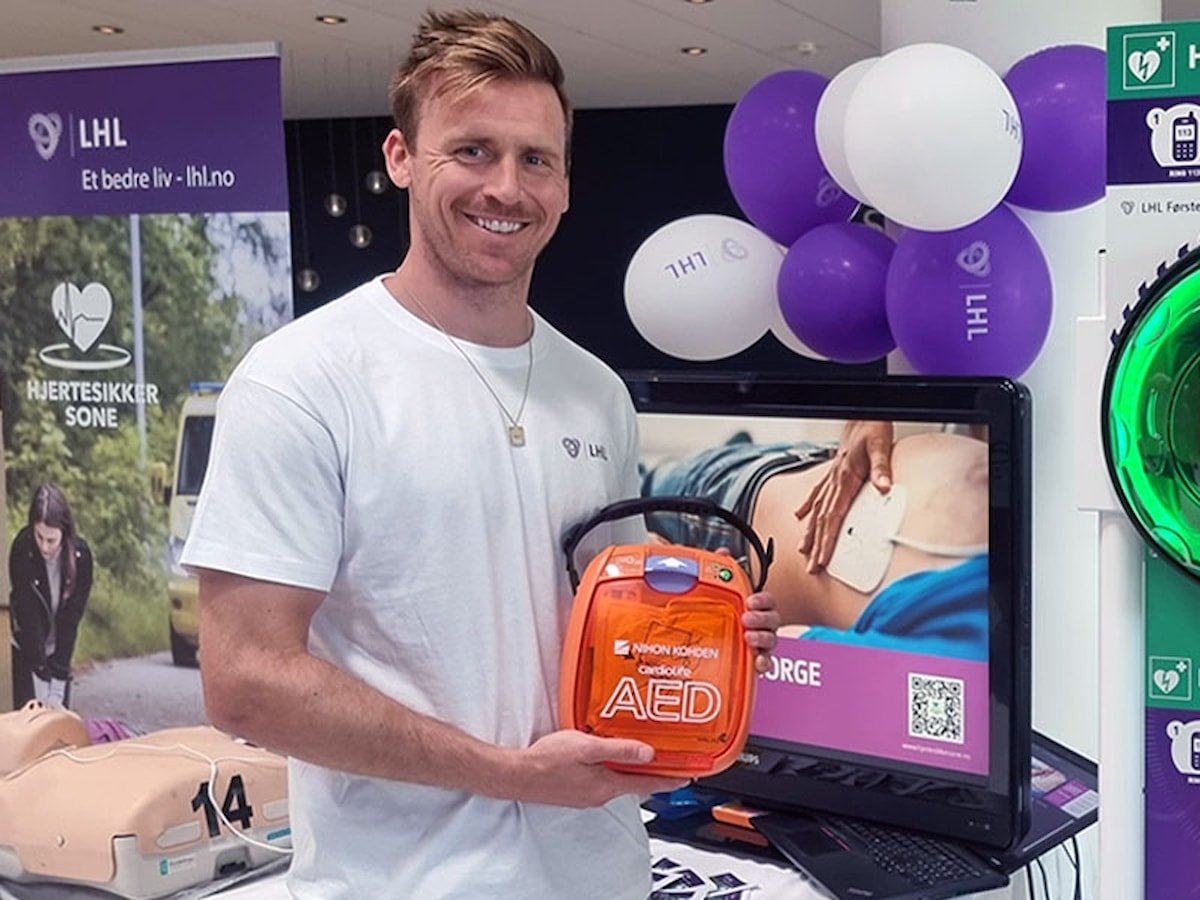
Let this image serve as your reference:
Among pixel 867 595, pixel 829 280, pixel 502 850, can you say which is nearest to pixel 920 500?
pixel 867 595

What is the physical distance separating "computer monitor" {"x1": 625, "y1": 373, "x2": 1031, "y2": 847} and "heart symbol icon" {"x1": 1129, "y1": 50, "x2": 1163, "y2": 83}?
648 mm

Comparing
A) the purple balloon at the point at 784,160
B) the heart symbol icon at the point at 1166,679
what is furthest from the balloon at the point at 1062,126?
the heart symbol icon at the point at 1166,679

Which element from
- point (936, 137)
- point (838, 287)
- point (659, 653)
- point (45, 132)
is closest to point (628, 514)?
point (659, 653)

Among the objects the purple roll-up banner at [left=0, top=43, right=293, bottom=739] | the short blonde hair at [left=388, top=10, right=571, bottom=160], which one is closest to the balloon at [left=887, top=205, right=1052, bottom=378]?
the short blonde hair at [left=388, top=10, right=571, bottom=160]

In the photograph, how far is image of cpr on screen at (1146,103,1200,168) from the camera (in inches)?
38.9

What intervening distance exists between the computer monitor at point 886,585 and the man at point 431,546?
0.46 m

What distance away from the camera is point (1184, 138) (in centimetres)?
99

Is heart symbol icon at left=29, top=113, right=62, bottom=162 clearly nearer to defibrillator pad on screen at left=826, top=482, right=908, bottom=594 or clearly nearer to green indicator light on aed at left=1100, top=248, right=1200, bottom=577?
defibrillator pad on screen at left=826, top=482, right=908, bottom=594

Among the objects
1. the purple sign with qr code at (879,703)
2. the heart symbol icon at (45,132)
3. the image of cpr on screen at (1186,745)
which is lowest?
the purple sign with qr code at (879,703)

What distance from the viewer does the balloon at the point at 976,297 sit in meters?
1.94

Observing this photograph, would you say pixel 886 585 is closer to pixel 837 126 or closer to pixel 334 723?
pixel 837 126

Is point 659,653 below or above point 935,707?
above

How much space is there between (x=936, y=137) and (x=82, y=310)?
179 cm

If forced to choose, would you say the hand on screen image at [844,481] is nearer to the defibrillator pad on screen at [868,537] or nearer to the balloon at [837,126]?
the defibrillator pad on screen at [868,537]
